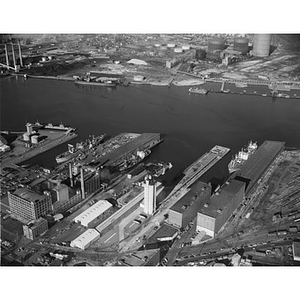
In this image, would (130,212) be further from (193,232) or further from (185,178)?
(185,178)

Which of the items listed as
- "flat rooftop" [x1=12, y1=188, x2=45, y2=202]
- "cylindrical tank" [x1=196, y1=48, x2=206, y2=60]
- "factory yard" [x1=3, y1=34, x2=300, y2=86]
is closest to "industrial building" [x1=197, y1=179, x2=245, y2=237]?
"flat rooftop" [x1=12, y1=188, x2=45, y2=202]

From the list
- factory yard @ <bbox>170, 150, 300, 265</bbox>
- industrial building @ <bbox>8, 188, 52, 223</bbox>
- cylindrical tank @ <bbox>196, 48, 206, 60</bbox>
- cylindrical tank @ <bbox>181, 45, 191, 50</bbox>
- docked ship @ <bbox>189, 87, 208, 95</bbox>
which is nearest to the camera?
factory yard @ <bbox>170, 150, 300, 265</bbox>

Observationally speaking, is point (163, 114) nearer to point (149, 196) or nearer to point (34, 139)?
point (34, 139)

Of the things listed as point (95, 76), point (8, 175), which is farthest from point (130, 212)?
point (95, 76)

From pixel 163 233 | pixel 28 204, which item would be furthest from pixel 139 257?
pixel 28 204

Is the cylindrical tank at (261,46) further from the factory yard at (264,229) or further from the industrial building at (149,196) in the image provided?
the industrial building at (149,196)

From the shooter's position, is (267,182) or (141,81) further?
(141,81)

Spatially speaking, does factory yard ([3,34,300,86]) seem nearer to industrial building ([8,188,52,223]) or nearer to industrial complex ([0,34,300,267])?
industrial complex ([0,34,300,267])
